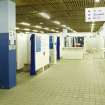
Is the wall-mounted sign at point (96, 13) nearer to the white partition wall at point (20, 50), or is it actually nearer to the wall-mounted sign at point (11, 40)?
the white partition wall at point (20, 50)

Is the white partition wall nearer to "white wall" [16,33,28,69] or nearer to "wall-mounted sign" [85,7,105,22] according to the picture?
"white wall" [16,33,28,69]

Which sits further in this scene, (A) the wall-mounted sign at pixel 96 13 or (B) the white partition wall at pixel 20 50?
(B) the white partition wall at pixel 20 50

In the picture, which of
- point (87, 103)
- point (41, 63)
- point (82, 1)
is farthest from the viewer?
point (41, 63)

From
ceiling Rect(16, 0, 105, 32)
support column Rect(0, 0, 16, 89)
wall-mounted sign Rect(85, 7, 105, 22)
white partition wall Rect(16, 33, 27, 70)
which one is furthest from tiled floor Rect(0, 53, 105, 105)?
ceiling Rect(16, 0, 105, 32)

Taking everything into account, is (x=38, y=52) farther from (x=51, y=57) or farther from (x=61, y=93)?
(x=51, y=57)

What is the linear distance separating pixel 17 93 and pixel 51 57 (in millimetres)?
9005

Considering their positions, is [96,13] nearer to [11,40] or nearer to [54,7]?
[54,7]

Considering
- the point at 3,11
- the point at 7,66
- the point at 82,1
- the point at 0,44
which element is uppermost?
the point at 82,1

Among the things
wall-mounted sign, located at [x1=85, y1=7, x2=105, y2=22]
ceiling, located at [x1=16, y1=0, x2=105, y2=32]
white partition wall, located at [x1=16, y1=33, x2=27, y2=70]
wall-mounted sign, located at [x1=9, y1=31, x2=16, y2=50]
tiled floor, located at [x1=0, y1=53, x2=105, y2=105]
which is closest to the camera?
tiled floor, located at [x1=0, y1=53, x2=105, y2=105]

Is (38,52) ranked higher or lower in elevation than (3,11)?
lower

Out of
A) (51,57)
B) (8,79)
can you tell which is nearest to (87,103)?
(8,79)

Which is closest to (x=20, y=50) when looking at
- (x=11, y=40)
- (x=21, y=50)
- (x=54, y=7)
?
(x=21, y=50)

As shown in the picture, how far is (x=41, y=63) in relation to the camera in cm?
1141

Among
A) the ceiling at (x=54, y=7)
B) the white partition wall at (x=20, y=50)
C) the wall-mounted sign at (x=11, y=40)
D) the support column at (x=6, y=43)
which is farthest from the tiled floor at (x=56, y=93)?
the ceiling at (x=54, y=7)
